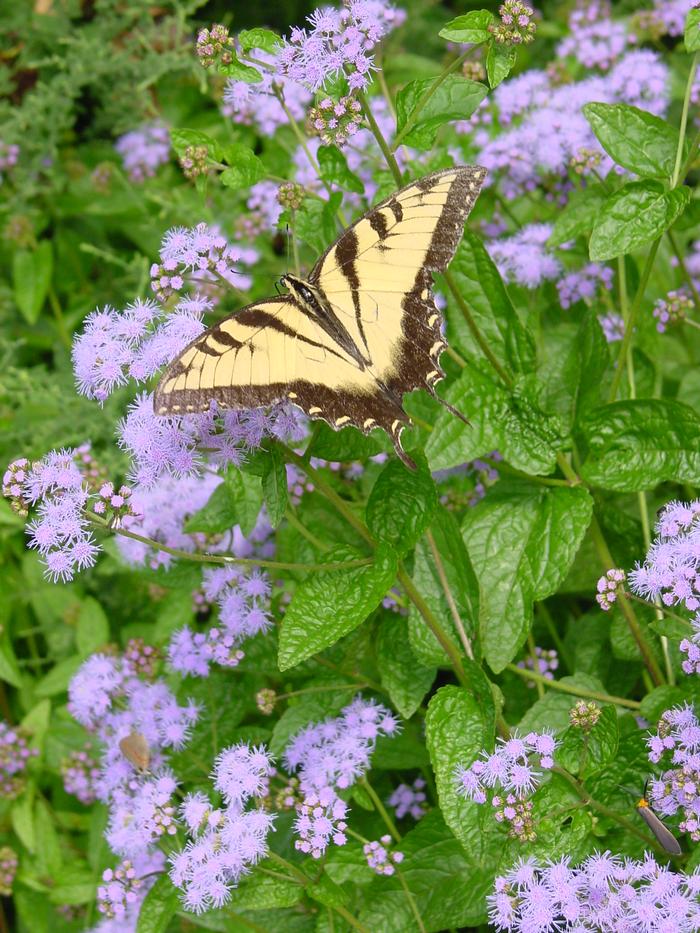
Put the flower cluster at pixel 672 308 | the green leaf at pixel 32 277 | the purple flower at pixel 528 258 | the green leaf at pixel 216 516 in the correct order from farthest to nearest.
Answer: the green leaf at pixel 32 277 → the purple flower at pixel 528 258 → the flower cluster at pixel 672 308 → the green leaf at pixel 216 516

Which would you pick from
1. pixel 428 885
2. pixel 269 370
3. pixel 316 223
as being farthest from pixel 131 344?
pixel 428 885

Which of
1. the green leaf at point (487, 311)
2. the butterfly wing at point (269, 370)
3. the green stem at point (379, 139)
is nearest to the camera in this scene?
the butterfly wing at point (269, 370)

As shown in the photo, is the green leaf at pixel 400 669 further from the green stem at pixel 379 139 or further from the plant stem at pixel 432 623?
the green stem at pixel 379 139

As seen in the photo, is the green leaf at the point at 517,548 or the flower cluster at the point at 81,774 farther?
the flower cluster at the point at 81,774

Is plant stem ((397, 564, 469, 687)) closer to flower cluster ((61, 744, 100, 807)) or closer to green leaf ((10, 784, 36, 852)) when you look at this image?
flower cluster ((61, 744, 100, 807))

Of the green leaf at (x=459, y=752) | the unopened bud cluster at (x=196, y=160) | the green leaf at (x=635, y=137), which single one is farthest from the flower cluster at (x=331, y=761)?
the green leaf at (x=635, y=137)

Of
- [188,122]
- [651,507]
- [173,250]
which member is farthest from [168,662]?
[188,122]

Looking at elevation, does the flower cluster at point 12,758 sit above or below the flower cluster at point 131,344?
below
